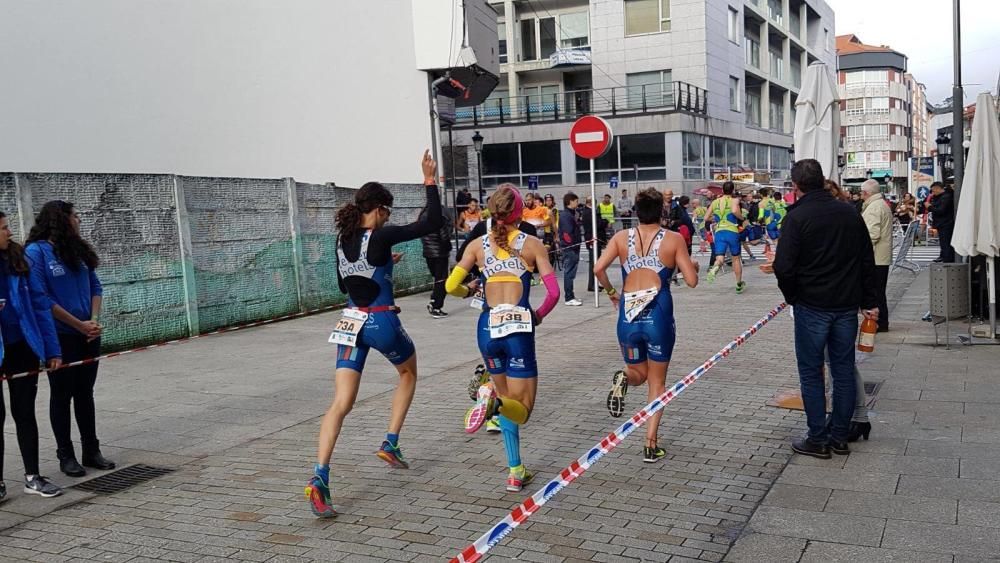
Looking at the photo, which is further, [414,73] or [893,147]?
[893,147]

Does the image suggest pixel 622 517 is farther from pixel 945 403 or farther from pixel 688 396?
pixel 945 403

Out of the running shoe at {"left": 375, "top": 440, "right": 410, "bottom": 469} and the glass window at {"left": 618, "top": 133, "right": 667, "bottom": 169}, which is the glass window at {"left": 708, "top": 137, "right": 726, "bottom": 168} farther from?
the running shoe at {"left": 375, "top": 440, "right": 410, "bottom": 469}

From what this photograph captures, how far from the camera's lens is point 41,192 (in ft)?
31.3

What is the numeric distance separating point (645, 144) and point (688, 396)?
36172 mm

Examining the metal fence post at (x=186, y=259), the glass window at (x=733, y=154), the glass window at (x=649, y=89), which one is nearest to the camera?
the metal fence post at (x=186, y=259)

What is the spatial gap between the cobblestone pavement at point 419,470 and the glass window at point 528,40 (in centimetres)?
3945

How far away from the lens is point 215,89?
15391 mm

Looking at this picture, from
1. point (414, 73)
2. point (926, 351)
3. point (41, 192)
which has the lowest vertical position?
point (926, 351)

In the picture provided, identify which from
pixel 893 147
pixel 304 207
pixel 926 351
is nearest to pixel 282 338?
pixel 304 207

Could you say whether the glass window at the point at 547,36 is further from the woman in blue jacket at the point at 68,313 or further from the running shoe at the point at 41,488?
the running shoe at the point at 41,488

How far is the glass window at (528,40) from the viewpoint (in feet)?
154

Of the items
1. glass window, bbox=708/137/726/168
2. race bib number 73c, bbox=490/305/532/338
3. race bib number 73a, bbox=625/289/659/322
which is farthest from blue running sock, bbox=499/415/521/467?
glass window, bbox=708/137/726/168

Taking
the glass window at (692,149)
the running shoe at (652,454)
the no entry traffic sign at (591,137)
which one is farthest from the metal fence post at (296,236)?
the glass window at (692,149)

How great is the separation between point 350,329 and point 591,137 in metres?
9.50
